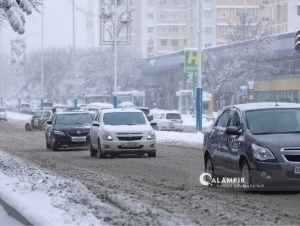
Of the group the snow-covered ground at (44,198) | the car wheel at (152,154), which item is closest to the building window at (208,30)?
the car wheel at (152,154)

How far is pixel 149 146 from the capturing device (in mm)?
25953

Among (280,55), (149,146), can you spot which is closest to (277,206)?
(149,146)

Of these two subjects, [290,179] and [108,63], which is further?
[108,63]

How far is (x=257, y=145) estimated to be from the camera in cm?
1369

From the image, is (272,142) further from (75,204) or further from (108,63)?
(108,63)

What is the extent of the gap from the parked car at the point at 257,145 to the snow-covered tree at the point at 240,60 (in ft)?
194

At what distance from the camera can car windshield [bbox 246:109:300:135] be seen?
1438cm

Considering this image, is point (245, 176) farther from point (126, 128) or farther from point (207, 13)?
point (207, 13)

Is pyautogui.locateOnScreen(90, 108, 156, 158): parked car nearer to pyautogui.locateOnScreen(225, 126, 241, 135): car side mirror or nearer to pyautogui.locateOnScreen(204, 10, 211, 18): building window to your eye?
pyautogui.locateOnScreen(225, 126, 241, 135): car side mirror

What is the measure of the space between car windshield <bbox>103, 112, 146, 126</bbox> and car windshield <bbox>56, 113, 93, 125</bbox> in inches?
238

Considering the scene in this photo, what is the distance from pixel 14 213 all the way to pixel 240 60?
66389 millimetres

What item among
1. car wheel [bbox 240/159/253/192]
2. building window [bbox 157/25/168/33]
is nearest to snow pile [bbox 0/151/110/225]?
car wheel [bbox 240/159/253/192]

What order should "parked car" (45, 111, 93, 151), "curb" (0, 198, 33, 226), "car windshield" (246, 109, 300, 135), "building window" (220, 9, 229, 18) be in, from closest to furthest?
"curb" (0, 198, 33, 226) < "car windshield" (246, 109, 300, 135) < "parked car" (45, 111, 93, 151) < "building window" (220, 9, 229, 18)

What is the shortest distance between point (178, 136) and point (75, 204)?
1207 inches
